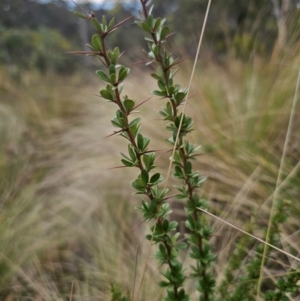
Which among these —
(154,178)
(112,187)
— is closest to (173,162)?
(154,178)

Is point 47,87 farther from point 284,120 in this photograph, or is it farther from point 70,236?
point 284,120

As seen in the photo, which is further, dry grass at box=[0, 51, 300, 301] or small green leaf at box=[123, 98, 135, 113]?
dry grass at box=[0, 51, 300, 301]

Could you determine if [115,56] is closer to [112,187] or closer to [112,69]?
[112,69]

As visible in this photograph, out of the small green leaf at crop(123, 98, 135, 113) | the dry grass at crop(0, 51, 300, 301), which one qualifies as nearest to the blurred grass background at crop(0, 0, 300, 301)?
the dry grass at crop(0, 51, 300, 301)

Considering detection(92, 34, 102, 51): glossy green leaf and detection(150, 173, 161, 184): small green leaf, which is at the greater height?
detection(92, 34, 102, 51): glossy green leaf

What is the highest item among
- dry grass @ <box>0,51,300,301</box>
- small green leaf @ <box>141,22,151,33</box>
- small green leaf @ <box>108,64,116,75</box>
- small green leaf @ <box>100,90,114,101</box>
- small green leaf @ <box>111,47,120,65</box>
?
dry grass @ <box>0,51,300,301</box>

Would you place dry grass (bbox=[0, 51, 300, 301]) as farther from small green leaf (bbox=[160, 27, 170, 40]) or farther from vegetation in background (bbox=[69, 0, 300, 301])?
small green leaf (bbox=[160, 27, 170, 40])

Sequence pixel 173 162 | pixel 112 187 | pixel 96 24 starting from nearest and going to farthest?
pixel 96 24, pixel 173 162, pixel 112 187

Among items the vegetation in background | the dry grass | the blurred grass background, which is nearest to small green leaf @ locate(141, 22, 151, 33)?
the vegetation in background

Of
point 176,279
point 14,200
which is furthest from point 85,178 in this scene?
point 176,279

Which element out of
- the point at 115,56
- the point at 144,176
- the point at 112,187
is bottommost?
the point at 144,176

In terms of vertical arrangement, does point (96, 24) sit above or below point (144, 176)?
above

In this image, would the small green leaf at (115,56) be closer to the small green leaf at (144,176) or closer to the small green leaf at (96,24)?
the small green leaf at (96,24)

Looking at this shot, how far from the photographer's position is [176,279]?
545mm
